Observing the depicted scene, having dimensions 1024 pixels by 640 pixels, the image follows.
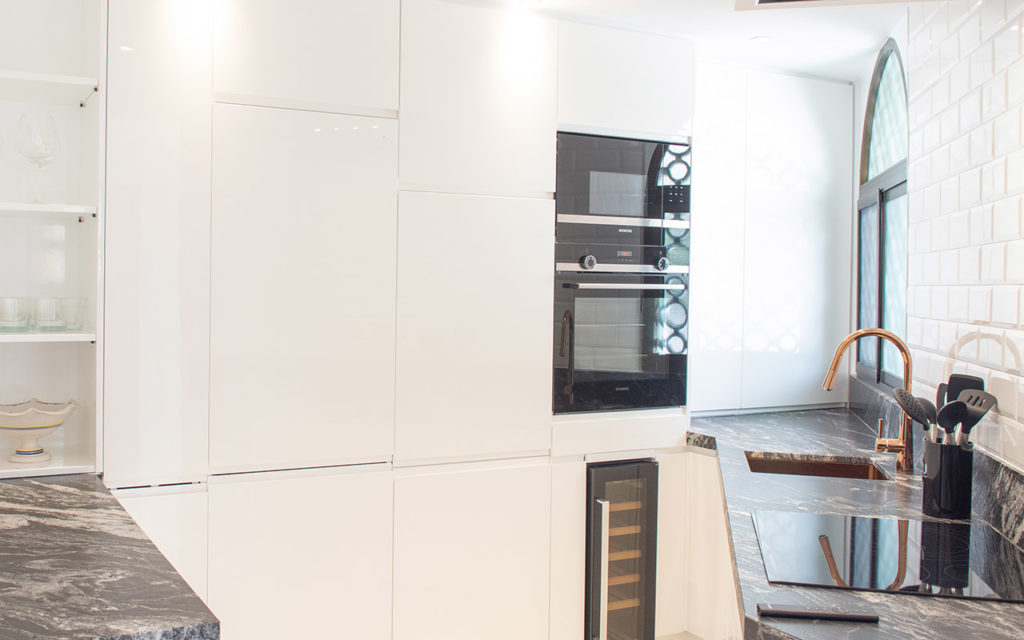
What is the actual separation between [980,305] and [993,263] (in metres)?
0.13

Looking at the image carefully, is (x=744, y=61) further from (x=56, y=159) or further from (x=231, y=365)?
(x=56, y=159)

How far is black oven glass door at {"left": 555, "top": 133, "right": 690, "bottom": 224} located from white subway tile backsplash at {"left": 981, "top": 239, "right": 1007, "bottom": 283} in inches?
46.0

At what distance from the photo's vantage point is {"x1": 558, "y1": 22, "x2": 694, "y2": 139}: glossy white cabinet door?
2789 mm

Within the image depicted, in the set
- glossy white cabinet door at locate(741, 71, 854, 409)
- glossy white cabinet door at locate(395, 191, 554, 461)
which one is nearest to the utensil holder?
glossy white cabinet door at locate(395, 191, 554, 461)

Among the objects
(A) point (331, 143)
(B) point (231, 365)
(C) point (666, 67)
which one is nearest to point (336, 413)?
(B) point (231, 365)

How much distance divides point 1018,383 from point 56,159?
275 cm

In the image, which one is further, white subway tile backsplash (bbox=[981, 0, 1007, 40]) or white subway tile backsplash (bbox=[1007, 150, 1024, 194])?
white subway tile backsplash (bbox=[981, 0, 1007, 40])

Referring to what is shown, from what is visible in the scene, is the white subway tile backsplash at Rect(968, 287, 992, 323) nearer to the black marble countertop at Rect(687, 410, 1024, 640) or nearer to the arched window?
the black marble countertop at Rect(687, 410, 1024, 640)

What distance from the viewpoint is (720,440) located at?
2.86 metres

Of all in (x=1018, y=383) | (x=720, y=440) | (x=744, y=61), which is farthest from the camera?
(x=744, y=61)

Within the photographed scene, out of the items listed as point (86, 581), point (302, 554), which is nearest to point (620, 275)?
point (302, 554)

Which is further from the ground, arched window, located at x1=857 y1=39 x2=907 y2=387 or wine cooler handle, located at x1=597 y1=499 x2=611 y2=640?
arched window, located at x1=857 y1=39 x2=907 y2=387

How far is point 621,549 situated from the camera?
292 cm

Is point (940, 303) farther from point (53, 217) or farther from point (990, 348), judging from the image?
point (53, 217)
